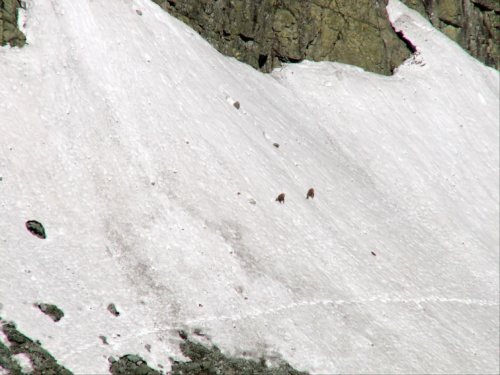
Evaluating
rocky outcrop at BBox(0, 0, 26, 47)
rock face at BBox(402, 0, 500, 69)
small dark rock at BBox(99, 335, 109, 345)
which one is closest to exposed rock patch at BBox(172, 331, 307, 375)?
small dark rock at BBox(99, 335, 109, 345)

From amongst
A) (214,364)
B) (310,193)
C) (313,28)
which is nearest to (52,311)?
(214,364)

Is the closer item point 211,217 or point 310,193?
point 211,217

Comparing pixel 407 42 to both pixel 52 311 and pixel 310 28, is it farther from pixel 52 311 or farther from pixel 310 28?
pixel 52 311


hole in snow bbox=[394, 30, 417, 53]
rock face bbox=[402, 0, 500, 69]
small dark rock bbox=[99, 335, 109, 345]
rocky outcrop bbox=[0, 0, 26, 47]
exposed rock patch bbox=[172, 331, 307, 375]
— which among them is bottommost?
exposed rock patch bbox=[172, 331, 307, 375]

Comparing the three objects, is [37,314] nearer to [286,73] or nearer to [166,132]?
[166,132]

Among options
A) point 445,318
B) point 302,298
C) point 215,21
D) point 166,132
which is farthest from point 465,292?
point 215,21

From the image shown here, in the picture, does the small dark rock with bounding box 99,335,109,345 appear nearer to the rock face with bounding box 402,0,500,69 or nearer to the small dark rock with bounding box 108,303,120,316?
the small dark rock with bounding box 108,303,120,316
